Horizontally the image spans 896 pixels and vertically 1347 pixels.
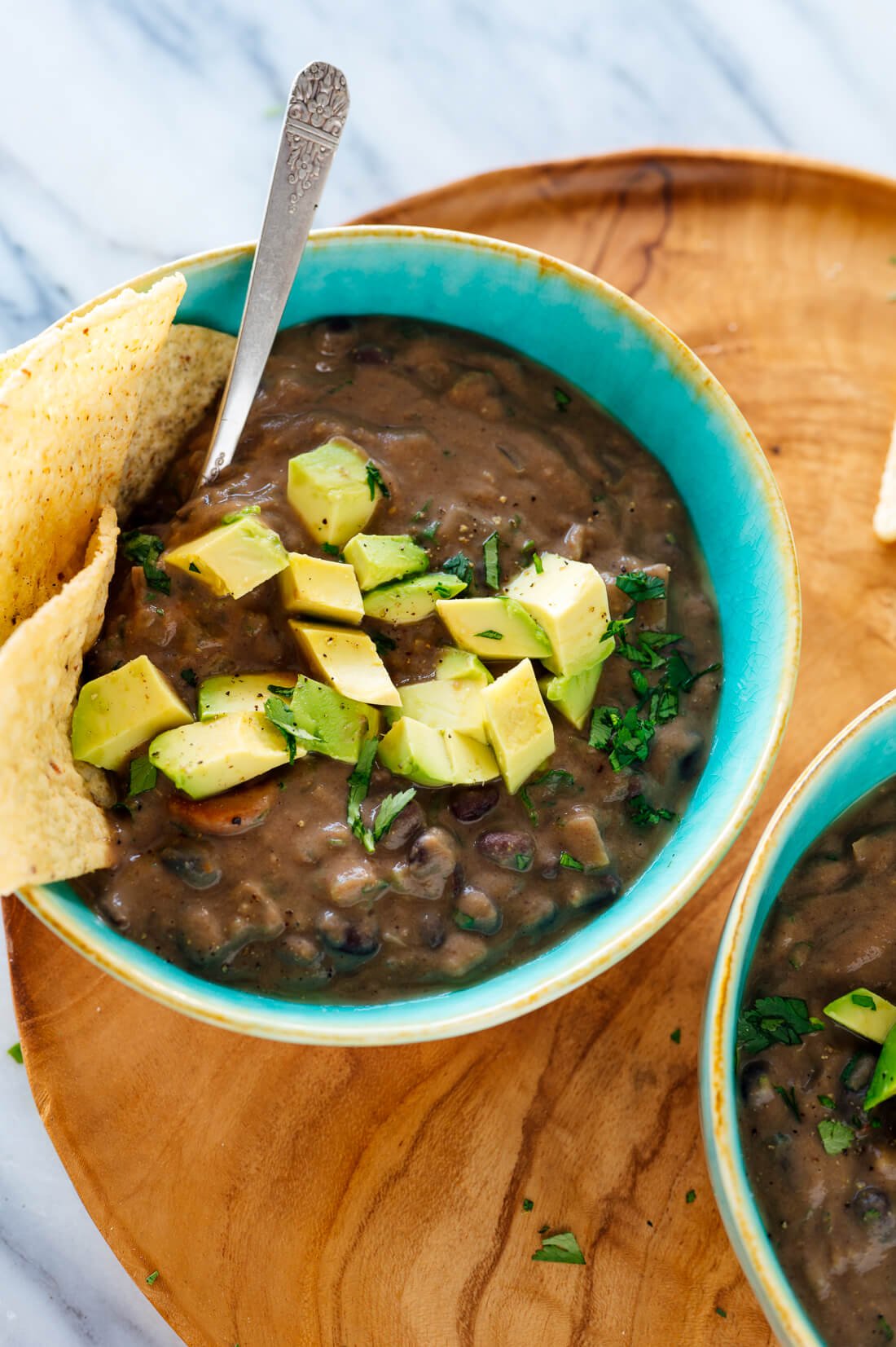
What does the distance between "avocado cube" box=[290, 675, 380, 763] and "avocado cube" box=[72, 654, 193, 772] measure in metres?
0.26

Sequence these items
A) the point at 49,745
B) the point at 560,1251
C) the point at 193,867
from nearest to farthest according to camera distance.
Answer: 1. the point at 49,745
2. the point at 193,867
3. the point at 560,1251

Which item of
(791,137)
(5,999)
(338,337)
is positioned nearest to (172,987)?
(5,999)

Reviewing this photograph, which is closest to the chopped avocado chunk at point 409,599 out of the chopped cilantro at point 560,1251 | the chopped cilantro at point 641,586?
the chopped cilantro at point 641,586

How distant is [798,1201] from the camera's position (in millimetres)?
2697

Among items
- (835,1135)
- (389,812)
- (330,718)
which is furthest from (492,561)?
(835,1135)

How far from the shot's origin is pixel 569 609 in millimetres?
2734

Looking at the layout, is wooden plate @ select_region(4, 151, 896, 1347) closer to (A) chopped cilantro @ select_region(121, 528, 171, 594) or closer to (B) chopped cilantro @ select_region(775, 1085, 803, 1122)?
(B) chopped cilantro @ select_region(775, 1085, 803, 1122)

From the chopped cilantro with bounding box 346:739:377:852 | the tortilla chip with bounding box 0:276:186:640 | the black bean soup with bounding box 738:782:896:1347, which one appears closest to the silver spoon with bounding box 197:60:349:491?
the tortilla chip with bounding box 0:276:186:640

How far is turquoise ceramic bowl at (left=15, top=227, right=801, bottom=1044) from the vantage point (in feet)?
8.73

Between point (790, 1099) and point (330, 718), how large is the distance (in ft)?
4.41

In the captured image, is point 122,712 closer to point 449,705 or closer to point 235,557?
point 235,557

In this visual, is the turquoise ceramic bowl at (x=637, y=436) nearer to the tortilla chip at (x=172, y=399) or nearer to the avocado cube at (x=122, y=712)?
the tortilla chip at (x=172, y=399)

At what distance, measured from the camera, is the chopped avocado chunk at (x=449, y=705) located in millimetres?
2764

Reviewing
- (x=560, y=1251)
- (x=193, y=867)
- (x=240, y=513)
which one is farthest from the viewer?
(x=560, y=1251)
